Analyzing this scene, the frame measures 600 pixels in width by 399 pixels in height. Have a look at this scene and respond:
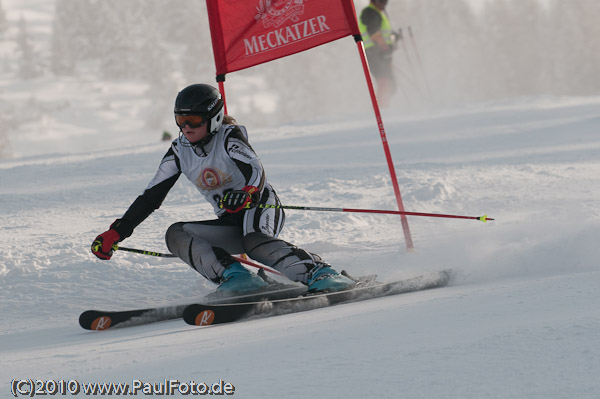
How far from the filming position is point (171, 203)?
752 cm

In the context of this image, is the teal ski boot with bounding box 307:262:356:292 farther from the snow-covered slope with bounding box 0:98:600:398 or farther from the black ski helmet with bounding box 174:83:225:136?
the black ski helmet with bounding box 174:83:225:136

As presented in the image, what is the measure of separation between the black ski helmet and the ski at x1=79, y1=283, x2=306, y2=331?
3.34 feet

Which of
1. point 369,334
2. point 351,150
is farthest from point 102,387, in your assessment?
point 351,150

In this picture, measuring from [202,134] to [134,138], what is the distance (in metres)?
44.4

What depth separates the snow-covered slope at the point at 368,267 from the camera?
2.27m

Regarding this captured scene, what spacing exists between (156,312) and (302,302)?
0.84 m

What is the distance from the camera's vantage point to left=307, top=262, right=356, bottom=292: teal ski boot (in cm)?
431

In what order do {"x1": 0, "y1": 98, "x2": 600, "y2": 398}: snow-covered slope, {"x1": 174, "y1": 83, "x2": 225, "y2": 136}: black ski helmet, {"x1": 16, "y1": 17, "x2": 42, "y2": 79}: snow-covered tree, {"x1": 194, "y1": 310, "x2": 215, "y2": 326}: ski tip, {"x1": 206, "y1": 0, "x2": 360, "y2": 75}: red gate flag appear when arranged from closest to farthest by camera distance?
{"x1": 0, "y1": 98, "x2": 600, "y2": 398}: snow-covered slope, {"x1": 194, "y1": 310, "x2": 215, "y2": 326}: ski tip, {"x1": 174, "y1": 83, "x2": 225, "y2": 136}: black ski helmet, {"x1": 206, "y1": 0, "x2": 360, "y2": 75}: red gate flag, {"x1": 16, "y1": 17, "x2": 42, "y2": 79}: snow-covered tree

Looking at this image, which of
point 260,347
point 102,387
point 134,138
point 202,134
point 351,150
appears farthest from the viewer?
point 134,138

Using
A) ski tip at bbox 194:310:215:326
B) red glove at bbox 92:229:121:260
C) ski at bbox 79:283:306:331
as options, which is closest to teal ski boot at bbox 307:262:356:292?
ski at bbox 79:283:306:331

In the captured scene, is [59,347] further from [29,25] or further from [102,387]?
[29,25]

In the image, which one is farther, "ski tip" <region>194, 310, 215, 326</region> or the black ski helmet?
the black ski helmet

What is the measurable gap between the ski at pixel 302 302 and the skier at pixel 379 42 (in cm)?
1039

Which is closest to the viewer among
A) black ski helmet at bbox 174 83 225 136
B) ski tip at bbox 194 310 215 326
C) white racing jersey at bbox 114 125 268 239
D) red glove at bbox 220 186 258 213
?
ski tip at bbox 194 310 215 326
